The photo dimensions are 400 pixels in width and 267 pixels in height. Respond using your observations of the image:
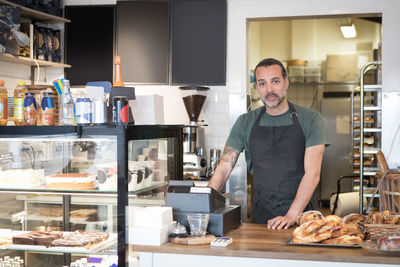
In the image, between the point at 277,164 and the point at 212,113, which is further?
the point at 212,113

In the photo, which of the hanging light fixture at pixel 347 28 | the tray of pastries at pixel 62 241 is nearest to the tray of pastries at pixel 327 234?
the tray of pastries at pixel 62 241

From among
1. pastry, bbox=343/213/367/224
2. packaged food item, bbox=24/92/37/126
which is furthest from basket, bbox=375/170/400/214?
packaged food item, bbox=24/92/37/126

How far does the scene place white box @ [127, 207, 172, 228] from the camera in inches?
92.7

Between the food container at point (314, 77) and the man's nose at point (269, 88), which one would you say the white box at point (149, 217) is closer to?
the man's nose at point (269, 88)

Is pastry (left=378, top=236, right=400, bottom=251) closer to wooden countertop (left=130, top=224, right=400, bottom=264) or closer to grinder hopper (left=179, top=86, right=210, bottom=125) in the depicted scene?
wooden countertop (left=130, top=224, right=400, bottom=264)

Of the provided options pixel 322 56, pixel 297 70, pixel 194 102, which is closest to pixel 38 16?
pixel 194 102

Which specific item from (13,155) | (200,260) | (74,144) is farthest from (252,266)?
(13,155)

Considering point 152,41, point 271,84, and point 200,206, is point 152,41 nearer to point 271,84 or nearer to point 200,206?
point 271,84

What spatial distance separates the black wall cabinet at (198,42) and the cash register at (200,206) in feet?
8.61

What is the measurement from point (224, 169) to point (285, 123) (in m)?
0.52

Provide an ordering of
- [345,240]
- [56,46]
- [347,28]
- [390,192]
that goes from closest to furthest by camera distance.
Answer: [345,240] → [390,192] → [56,46] → [347,28]

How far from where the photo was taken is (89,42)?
534 cm

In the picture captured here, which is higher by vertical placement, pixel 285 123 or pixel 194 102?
pixel 194 102

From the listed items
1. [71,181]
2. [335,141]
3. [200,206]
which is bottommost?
[200,206]
